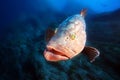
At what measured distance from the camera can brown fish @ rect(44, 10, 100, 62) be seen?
2545 mm

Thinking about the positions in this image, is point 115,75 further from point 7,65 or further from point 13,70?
point 7,65

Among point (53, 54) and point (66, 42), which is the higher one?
point (66, 42)

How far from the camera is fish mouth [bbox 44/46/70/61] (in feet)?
8.18

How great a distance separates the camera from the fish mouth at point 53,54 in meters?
2.49

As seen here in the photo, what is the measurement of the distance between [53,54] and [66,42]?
0.94 ft

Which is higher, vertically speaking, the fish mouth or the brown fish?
the brown fish

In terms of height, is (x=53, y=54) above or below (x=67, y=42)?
below

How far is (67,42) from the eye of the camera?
2676mm

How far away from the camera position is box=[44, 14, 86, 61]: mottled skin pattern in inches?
100

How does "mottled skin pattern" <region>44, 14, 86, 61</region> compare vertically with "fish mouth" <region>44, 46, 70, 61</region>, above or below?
above

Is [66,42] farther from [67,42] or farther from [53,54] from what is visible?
[53,54]

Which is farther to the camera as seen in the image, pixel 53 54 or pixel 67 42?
pixel 67 42

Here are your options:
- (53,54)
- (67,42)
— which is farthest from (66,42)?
(53,54)

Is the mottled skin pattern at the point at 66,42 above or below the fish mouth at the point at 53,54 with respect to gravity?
above
